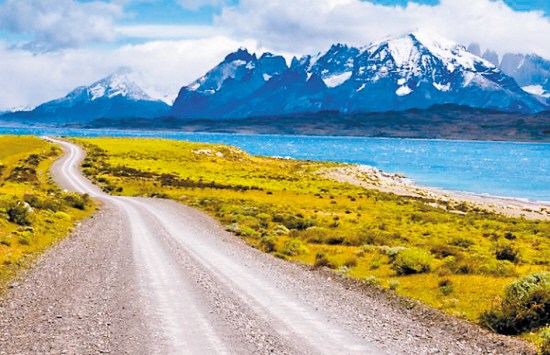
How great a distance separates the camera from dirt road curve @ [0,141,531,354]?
1391cm

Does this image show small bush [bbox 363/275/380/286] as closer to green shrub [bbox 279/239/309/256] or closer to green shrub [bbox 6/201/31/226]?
green shrub [bbox 279/239/309/256]

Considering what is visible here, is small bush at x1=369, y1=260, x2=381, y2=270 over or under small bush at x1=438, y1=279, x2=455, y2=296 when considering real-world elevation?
under

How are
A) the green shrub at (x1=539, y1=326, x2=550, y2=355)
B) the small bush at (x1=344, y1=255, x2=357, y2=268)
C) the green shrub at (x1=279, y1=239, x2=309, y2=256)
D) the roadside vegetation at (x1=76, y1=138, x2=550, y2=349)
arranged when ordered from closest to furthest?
the green shrub at (x1=539, y1=326, x2=550, y2=355) → the roadside vegetation at (x1=76, y1=138, x2=550, y2=349) → the small bush at (x1=344, y1=255, x2=357, y2=268) → the green shrub at (x1=279, y1=239, x2=309, y2=256)

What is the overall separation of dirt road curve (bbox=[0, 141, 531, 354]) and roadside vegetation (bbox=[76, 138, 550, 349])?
1.56 meters

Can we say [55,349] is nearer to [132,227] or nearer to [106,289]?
[106,289]

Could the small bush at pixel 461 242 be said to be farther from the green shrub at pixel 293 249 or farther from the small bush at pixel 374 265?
the small bush at pixel 374 265

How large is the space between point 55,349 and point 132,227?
24.0 meters

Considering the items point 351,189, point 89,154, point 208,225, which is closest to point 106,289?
point 208,225

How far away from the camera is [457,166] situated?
17750cm

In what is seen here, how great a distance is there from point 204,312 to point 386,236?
2241cm

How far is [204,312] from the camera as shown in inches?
656

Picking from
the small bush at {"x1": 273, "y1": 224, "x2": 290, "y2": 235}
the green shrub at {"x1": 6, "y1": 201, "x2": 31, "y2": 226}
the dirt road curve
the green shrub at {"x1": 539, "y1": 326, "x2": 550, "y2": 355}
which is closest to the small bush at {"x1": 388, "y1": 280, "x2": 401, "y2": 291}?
the dirt road curve

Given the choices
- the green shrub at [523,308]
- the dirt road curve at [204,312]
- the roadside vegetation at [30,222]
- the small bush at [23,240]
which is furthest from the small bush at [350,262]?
the small bush at [23,240]

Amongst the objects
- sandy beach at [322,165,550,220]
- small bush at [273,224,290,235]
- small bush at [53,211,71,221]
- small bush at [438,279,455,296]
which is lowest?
sandy beach at [322,165,550,220]
